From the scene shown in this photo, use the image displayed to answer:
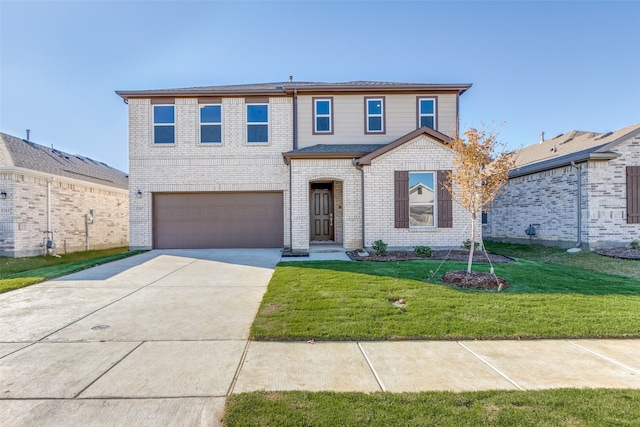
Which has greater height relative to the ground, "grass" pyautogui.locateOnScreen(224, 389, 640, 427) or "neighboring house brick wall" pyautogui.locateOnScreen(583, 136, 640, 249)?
"neighboring house brick wall" pyautogui.locateOnScreen(583, 136, 640, 249)

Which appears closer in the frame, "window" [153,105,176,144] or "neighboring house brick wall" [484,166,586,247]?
"neighboring house brick wall" [484,166,586,247]

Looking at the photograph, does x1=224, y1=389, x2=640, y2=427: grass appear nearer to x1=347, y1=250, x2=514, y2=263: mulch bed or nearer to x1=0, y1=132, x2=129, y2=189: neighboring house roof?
x1=347, y1=250, x2=514, y2=263: mulch bed

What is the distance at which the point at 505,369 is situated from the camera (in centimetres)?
340

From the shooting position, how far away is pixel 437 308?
5.16 m

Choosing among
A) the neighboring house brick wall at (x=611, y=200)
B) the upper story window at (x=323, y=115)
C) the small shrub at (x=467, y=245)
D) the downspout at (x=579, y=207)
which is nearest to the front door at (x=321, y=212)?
the upper story window at (x=323, y=115)

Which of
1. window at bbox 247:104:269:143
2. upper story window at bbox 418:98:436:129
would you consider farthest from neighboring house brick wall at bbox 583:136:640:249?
window at bbox 247:104:269:143

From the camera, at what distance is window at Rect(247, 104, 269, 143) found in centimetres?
1297

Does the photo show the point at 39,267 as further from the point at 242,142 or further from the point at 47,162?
the point at 242,142

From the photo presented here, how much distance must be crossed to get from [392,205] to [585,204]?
6831mm

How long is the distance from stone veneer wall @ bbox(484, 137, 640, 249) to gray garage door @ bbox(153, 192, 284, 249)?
10.7 metres

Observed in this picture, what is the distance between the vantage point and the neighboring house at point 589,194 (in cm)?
1130

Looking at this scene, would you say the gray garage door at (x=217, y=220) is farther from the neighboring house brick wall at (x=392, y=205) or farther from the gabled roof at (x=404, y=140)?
the gabled roof at (x=404, y=140)

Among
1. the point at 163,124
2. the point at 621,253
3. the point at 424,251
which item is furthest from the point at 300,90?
the point at 621,253

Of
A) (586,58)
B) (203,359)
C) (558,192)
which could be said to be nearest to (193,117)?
(203,359)
